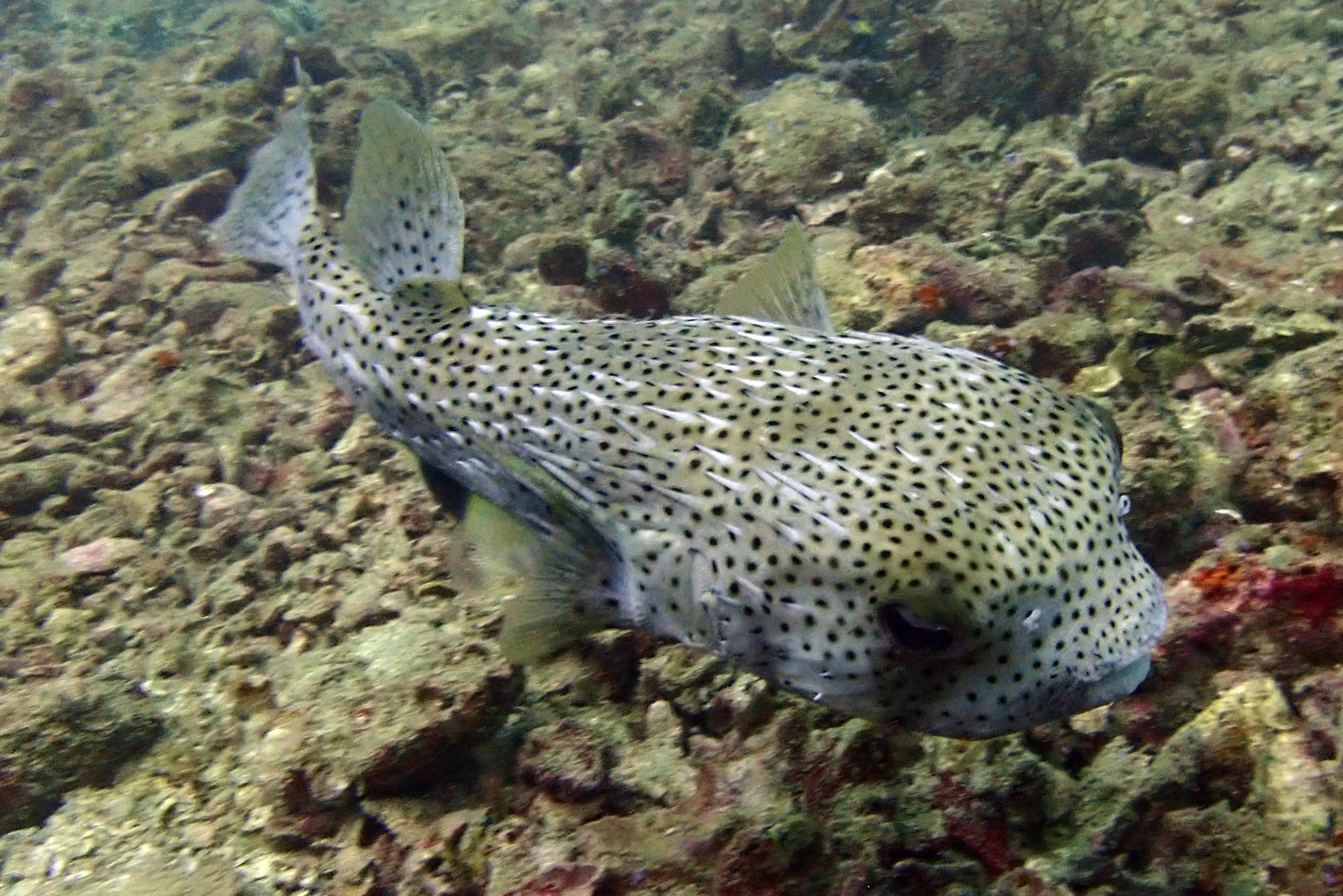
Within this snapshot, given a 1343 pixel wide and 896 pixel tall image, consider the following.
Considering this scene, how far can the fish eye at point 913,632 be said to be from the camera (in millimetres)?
2070

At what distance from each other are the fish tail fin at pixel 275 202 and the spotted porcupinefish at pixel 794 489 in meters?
1.22

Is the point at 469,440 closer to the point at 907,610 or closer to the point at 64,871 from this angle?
the point at 907,610

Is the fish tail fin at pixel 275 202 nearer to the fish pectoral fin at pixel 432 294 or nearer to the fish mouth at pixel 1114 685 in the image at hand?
the fish pectoral fin at pixel 432 294

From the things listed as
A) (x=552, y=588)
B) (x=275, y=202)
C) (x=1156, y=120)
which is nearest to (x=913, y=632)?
(x=552, y=588)

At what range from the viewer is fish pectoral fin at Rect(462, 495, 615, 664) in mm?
2770

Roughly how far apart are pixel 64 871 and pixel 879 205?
5.88 meters

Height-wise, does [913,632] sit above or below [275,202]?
below

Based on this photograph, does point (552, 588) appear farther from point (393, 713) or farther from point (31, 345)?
point (31, 345)

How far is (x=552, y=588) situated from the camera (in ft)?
9.09

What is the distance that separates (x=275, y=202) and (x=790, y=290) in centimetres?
320

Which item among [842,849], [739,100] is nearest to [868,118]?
[739,100]

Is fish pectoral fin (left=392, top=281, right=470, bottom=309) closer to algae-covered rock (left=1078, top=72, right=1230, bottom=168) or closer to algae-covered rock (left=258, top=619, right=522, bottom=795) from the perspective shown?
algae-covered rock (left=258, top=619, right=522, bottom=795)

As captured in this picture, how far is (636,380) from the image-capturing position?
2.82 m

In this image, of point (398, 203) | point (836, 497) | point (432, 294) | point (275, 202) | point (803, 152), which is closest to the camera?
point (836, 497)
